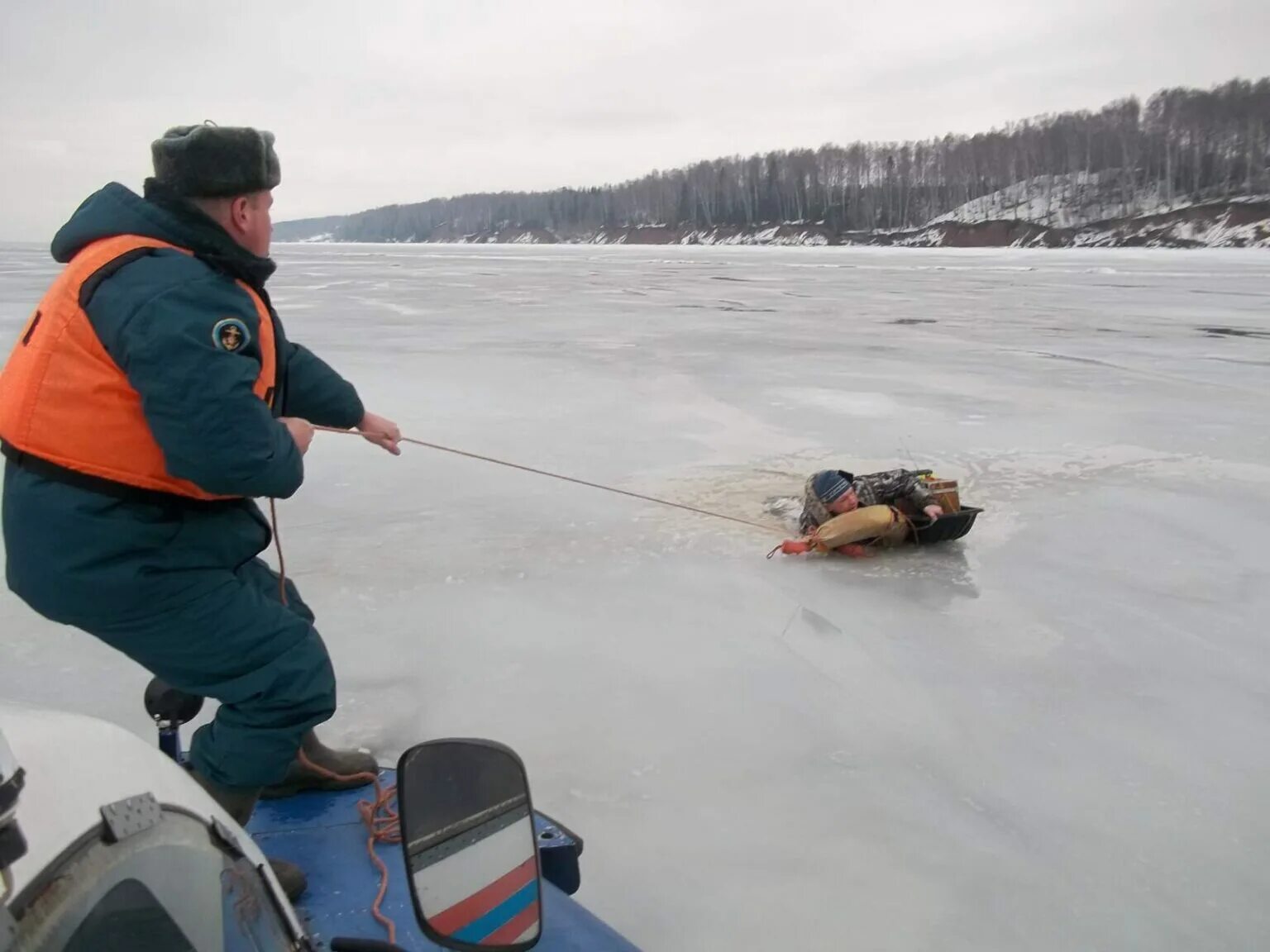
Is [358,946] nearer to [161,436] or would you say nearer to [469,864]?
[469,864]

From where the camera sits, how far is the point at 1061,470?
18.2ft

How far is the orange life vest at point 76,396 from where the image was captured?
153cm

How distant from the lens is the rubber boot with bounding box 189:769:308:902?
5.57 feet

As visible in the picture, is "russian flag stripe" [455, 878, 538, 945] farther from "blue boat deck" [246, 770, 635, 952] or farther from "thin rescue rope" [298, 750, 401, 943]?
"thin rescue rope" [298, 750, 401, 943]

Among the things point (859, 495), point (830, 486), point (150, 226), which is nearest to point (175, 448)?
point (150, 226)

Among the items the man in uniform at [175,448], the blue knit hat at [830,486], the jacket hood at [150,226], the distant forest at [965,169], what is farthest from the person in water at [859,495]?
the distant forest at [965,169]

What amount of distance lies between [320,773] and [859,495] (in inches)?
119

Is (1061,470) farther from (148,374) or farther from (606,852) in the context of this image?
(148,374)

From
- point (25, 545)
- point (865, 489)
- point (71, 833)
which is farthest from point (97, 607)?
point (865, 489)

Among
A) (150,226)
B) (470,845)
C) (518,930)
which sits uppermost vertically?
(150,226)

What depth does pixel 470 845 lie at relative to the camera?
128 cm

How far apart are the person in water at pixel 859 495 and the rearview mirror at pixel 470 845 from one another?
326cm

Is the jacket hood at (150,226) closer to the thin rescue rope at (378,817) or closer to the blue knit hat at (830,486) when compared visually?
the thin rescue rope at (378,817)

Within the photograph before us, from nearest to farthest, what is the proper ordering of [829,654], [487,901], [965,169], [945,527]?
[487,901] < [829,654] < [945,527] < [965,169]
